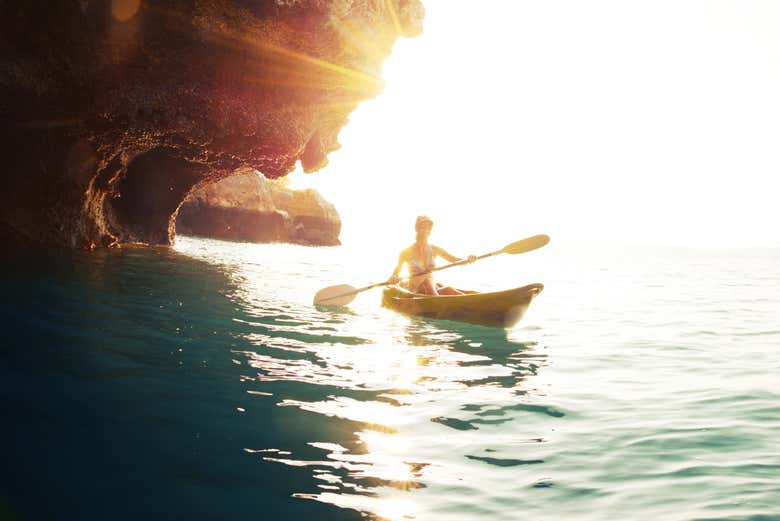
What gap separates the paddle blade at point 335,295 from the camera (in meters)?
10.9

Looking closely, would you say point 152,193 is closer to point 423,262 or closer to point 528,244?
point 423,262

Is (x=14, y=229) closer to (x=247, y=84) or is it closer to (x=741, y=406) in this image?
(x=247, y=84)

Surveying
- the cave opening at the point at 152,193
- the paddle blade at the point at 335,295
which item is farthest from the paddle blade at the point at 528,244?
the cave opening at the point at 152,193

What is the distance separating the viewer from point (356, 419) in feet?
A: 14.3

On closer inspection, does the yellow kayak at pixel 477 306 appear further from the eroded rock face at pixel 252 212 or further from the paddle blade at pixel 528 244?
the eroded rock face at pixel 252 212

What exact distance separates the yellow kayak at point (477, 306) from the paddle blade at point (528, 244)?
1.22 m

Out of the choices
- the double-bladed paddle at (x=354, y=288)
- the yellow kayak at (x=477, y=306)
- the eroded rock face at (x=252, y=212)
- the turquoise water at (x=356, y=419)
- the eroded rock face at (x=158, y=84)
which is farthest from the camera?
the eroded rock face at (x=252, y=212)

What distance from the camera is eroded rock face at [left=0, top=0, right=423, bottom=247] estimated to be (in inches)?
426

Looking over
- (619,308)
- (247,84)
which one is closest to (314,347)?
(247,84)

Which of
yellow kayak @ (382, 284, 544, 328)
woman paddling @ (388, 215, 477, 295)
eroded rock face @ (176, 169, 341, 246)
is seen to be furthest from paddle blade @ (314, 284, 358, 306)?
eroded rock face @ (176, 169, 341, 246)

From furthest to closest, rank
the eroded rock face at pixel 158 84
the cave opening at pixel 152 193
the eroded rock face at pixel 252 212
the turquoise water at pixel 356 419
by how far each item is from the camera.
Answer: the eroded rock face at pixel 252 212, the cave opening at pixel 152 193, the eroded rock face at pixel 158 84, the turquoise water at pixel 356 419

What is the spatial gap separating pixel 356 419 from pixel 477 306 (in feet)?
17.2

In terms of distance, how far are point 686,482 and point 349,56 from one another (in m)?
13.2

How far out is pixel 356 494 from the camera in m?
3.10
